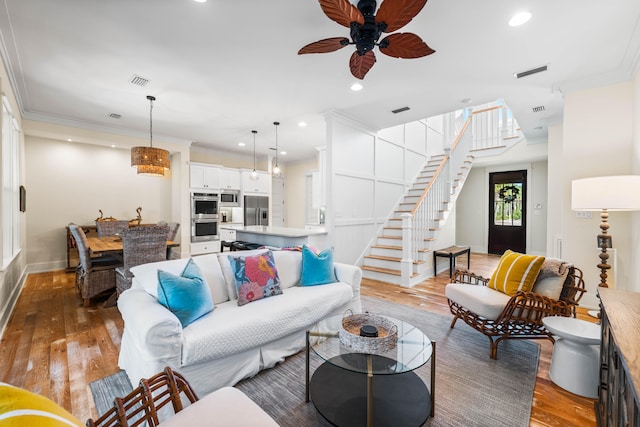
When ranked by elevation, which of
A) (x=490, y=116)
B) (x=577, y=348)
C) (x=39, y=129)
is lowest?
(x=577, y=348)

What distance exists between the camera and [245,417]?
1.10m

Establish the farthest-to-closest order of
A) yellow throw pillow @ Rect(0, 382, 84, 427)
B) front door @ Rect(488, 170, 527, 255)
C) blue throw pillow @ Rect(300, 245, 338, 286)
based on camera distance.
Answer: front door @ Rect(488, 170, 527, 255) → blue throw pillow @ Rect(300, 245, 338, 286) → yellow throw pillow @ Rect(0, 382, 84, 427)

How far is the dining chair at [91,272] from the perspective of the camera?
11.1ft

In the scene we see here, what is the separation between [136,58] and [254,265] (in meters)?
2.53

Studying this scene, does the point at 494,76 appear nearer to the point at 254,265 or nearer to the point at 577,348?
the point at 577,348

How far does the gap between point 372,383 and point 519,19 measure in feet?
9.73

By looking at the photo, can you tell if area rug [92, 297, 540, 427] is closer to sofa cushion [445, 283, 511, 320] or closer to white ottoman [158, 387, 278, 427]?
sofa cushion [445, 283, 511, 320]

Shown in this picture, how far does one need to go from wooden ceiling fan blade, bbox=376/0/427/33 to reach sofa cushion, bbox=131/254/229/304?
2.27 metres

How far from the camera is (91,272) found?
11.3 feet

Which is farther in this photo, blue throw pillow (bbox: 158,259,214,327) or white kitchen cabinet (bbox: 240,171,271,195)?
white kitchen cabinet (bbox: 240,171,271,195)

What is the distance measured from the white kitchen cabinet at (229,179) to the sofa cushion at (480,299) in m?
6.07

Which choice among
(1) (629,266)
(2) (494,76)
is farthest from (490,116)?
(1) (629,266)

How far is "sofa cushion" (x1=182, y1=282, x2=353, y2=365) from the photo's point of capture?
176 centimetres

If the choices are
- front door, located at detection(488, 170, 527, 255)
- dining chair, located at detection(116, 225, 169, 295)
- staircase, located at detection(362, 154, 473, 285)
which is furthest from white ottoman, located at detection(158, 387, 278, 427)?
front door, located at detection(488, 170, 527, 255)
